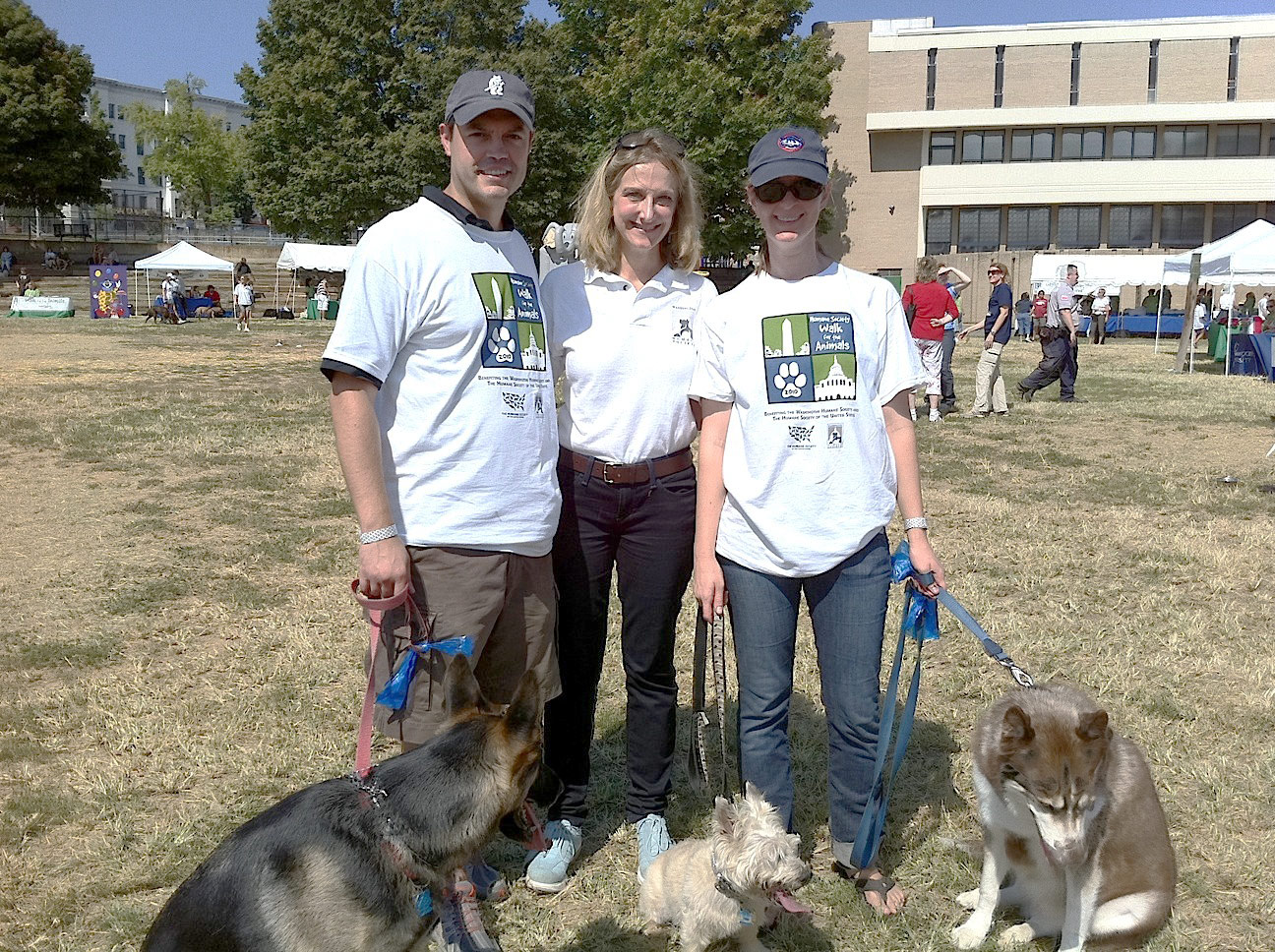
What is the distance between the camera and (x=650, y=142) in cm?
339

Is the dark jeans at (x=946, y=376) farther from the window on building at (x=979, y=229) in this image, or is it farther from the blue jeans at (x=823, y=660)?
the window on building at (x=979, y=229)

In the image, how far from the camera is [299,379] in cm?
1941

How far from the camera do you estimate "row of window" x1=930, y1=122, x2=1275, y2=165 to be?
173 feet

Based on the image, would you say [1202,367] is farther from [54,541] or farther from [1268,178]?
[1268,178]

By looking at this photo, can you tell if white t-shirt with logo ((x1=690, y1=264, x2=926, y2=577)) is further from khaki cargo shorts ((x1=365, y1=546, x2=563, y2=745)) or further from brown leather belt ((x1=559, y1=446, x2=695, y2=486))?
khaki cargo shorts ((x1=365, y1=546, x2=563, y2=745))

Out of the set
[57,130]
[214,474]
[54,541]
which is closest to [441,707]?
[54,541]

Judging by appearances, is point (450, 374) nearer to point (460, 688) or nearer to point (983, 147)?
point (460, 688)

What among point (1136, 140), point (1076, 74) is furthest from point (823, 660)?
point (1076, 74)

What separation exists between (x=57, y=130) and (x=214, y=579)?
190 ft

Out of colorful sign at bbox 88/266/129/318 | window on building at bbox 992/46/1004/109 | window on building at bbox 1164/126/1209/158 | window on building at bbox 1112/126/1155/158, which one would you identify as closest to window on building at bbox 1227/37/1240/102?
window on building at bbox 1164/126/1209/158

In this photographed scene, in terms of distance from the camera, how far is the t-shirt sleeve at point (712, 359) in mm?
3182

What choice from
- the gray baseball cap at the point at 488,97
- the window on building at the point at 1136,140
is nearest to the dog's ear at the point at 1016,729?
the gray baseball cap at the point at 488,97

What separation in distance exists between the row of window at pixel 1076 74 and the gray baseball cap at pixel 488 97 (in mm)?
57209

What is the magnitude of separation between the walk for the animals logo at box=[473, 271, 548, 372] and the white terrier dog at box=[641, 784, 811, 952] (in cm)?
146
